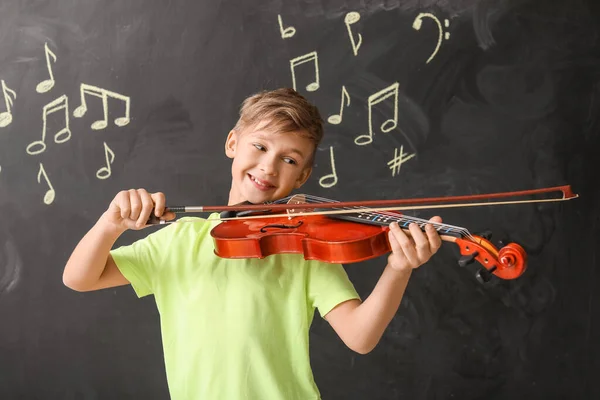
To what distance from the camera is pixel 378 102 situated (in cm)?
196

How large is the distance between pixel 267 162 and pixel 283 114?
11cm

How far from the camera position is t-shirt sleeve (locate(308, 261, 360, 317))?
1.12m

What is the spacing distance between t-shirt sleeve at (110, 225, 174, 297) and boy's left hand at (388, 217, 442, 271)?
46 centimetres

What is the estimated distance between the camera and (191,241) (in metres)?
1.21

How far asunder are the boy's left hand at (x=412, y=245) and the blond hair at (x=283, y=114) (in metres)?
0.32

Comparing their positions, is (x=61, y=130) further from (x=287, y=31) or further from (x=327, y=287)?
(x=327, y=287)

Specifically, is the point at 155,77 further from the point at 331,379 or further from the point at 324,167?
the point at 331,379

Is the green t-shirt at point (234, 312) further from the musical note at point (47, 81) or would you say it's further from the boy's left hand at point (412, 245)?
the musical note at point (47, 81)

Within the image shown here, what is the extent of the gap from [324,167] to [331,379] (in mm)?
720

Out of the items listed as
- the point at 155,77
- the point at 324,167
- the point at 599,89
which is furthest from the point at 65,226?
the point at 599,89

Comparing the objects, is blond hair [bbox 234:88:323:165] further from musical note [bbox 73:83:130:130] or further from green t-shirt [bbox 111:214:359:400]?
musical note [bbox 73:83:130:130]

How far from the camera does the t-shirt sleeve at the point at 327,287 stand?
3.67ft

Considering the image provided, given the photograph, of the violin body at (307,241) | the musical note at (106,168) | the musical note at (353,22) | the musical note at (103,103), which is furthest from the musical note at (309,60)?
the violin body at (307,241)

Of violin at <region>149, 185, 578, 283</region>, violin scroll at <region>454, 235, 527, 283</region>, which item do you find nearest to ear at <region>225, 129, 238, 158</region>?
violin at <region>149, 185, 578, 283</region>
